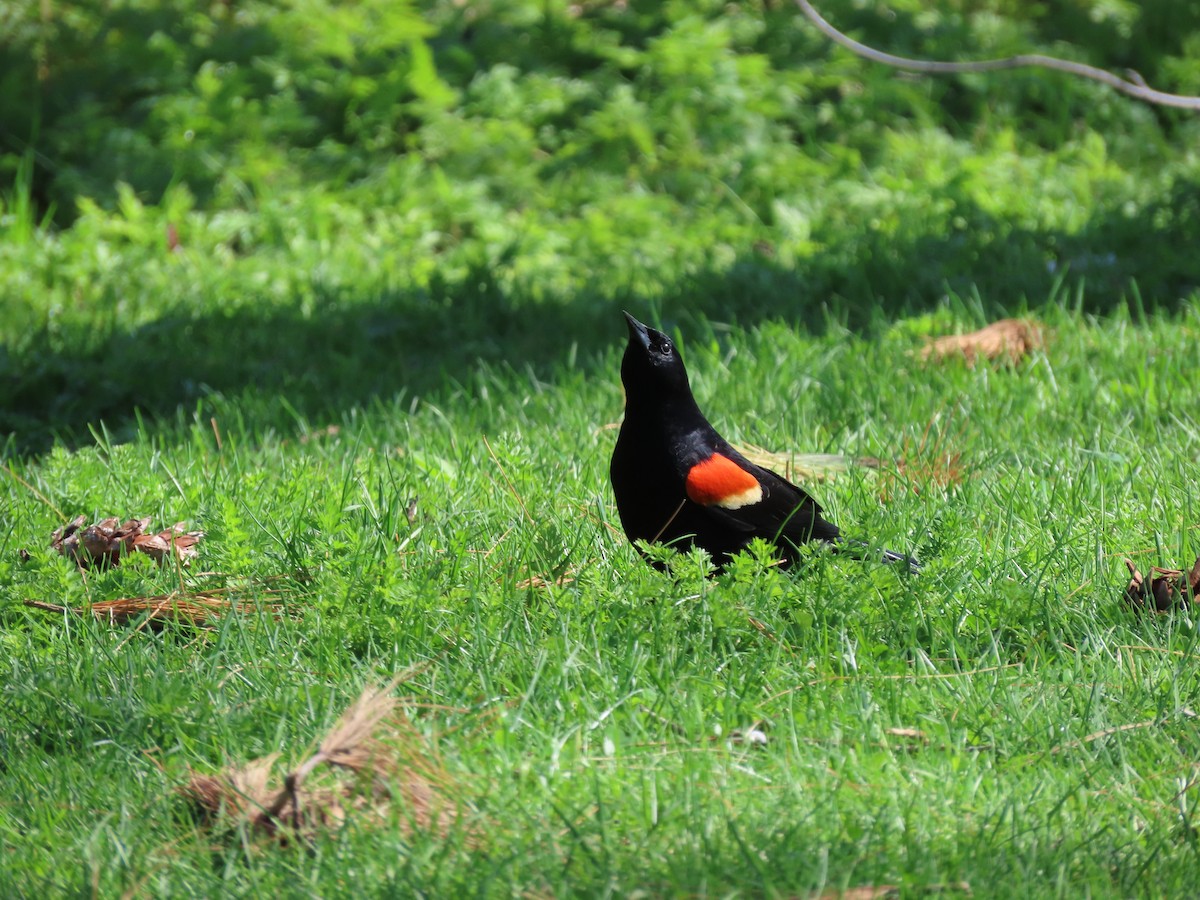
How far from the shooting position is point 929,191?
718 cm

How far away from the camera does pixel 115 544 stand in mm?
3307

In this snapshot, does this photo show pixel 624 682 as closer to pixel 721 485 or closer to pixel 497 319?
pixel 721 485

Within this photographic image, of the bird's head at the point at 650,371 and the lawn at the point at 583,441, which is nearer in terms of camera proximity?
the lawn at the point at 583,441

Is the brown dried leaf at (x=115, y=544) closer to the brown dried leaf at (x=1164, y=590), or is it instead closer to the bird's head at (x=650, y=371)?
the bird's head at (x=650, y=371)

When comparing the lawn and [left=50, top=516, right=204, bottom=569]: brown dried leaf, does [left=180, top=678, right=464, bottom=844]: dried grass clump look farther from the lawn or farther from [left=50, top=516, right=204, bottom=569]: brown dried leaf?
[left=50, top=516, right=204, bottom=569]: brown dried leaf

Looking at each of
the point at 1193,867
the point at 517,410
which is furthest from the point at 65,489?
the point at 1193,867

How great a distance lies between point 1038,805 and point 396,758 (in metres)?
1.18

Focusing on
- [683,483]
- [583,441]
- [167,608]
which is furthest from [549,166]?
[167,608]

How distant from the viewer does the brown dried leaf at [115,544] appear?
3305 mm

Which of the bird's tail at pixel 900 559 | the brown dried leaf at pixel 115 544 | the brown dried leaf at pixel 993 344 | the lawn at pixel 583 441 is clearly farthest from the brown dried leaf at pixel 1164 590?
the brown dried leaf at pixel 115 544

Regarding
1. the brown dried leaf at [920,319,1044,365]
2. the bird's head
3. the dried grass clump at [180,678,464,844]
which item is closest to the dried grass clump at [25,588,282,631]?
the dried grass clump at [180,678,464,844]

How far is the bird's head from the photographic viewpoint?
330cm

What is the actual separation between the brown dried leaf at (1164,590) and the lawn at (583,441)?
47 mm

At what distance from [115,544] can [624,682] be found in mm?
1495
